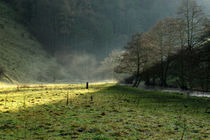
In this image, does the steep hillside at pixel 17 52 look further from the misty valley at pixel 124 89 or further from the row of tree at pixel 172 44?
the row of tree at pixel 172 44

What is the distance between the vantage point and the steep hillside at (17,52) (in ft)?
375

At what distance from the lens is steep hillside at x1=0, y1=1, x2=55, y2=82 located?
4503 inches

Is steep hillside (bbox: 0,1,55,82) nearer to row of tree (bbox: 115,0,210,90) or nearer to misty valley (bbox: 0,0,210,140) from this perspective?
misty valley (bbox: 0,0,210,140)

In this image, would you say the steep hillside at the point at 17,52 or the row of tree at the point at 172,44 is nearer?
the row of tree at the point at 172,44

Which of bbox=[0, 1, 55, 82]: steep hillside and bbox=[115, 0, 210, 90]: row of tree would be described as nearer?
bbox=[115, 0, 210, 90]: row of tree

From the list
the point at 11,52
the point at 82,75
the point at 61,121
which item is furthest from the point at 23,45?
the point at 61,121

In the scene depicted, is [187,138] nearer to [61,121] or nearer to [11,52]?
[61,121]

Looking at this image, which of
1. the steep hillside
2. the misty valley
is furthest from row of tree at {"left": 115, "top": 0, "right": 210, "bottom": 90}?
the steep hillside

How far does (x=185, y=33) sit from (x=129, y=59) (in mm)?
Answer: 16405

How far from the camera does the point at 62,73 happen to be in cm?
15750

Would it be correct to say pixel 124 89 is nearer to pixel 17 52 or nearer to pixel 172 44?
pixel 172 44

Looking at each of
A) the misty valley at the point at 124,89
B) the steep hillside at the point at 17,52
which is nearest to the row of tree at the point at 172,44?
the misty valley at the point at 124,89

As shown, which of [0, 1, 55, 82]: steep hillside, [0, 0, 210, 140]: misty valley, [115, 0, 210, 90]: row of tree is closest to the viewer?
[0, 0, 210, 140]: misty valley

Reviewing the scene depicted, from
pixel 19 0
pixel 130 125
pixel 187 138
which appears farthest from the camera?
pixel 19 0
